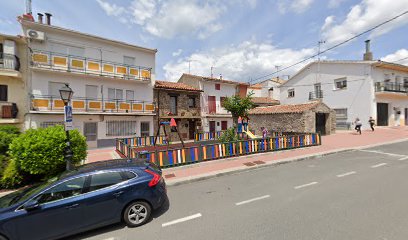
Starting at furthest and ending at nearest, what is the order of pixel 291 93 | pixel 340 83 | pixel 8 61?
pixel 291 93 < pixel 340 83 < pixel 8 61

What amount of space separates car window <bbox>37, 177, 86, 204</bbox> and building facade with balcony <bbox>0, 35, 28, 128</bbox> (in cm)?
1254

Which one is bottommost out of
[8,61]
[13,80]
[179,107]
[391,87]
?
[179,107]

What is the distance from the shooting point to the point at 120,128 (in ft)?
51.7

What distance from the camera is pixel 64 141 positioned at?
675 cm

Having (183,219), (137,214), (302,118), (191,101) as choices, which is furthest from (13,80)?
(302,118)

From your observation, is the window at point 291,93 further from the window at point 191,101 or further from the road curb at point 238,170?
the road curb at point 238,170

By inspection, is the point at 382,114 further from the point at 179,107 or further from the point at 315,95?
the point at 179,107

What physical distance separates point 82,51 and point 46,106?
4987 mm

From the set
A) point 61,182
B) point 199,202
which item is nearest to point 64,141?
point 61,182

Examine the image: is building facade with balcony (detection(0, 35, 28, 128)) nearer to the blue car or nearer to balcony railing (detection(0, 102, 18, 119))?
balcony railing (detection(0, 102, 18, 119))

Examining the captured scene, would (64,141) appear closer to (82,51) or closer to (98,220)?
(98,220)

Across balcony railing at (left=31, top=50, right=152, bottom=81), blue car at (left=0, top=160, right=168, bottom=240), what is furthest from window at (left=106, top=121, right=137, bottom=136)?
blue car at (left=0, top=160, right=168, bottom=240)

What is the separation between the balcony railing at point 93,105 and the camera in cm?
1256

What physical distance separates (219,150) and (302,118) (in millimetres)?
10855
